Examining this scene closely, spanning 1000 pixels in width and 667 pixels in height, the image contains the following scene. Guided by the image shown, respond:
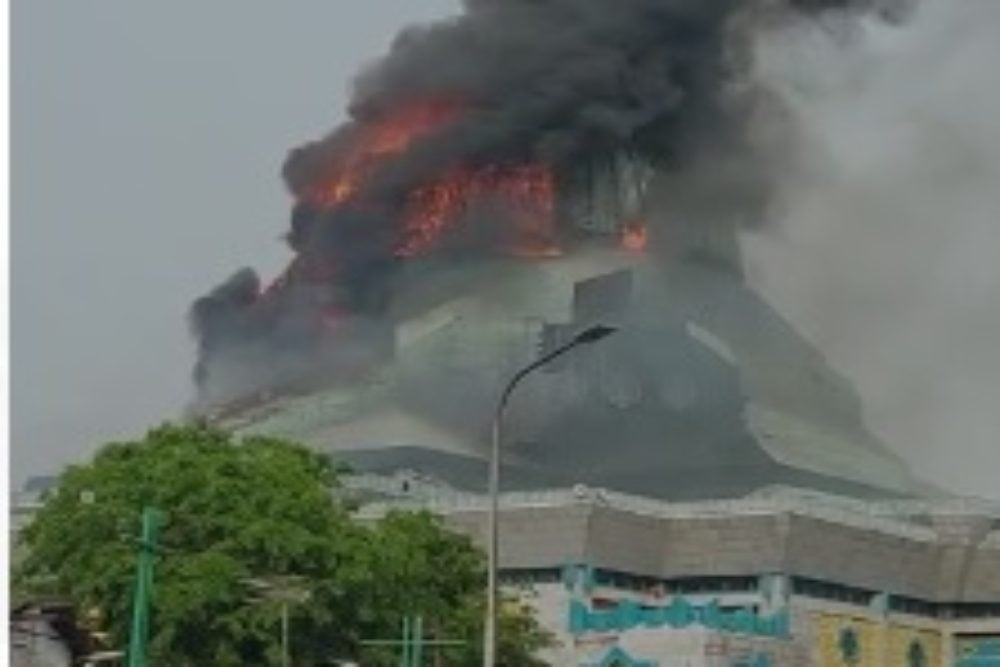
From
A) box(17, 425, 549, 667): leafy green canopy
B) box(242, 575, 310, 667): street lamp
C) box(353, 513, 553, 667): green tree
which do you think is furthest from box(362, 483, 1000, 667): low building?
box(242, 575, 310, 667): street lamp

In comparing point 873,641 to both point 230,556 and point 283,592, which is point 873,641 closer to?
point 230,556

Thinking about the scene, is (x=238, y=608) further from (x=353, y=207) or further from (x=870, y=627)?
(x=353, y=207)

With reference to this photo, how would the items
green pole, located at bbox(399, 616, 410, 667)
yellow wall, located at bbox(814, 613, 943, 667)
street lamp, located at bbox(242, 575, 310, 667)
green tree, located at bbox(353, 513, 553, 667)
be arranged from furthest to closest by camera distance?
yellow wall, located at bbox(814, 613, 943, 667) → green tree, located at bbox(353, 513, 553, 667) → green pole, located at bbox(399, 616, 410, 667) → street lamp, located at bbox(242, 575, 310, 667)

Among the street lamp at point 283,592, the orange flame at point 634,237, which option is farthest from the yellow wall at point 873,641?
the street lamp at point 283,592

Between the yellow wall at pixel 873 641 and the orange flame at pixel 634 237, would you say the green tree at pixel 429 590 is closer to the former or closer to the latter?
the yellow wall at pixel 873 641

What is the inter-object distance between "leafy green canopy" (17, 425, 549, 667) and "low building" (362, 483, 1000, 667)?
41927 mm

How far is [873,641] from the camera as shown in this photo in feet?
357

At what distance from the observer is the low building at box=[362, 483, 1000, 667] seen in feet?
341

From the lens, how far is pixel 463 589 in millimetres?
60844

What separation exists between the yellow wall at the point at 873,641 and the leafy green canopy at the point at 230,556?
48.7 meters

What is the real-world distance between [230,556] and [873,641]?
6011 cm

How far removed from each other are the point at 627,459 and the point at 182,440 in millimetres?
74742

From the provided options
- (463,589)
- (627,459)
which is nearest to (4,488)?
(463,589)

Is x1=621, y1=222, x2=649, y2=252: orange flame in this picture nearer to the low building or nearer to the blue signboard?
the low building
